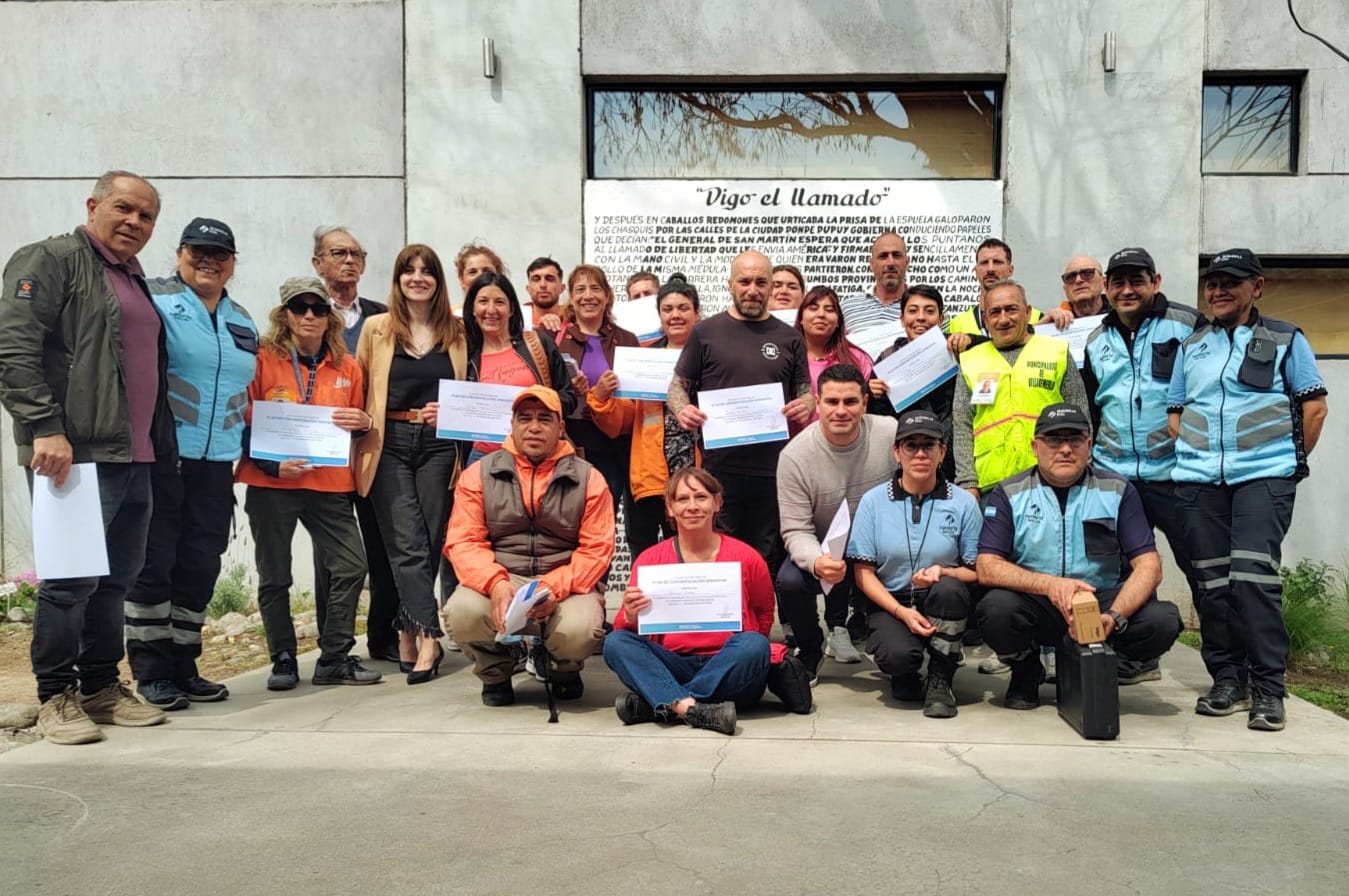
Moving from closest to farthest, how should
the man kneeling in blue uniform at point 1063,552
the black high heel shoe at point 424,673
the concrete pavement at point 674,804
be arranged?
the concrete pavement at point 674,804
the man kneeling in blue uniform at point 1063,552
the black high heel shoe at point 424,673

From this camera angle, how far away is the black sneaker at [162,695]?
5.01 meters

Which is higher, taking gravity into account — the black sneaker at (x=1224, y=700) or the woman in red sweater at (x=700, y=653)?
the woman in red sweater at (x=700, y=653)

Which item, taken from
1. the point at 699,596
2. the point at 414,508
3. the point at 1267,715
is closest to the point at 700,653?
the point at 699,596

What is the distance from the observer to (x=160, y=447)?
4906 millimetres

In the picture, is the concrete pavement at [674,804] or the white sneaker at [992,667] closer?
the concrete pavement at [674,804]

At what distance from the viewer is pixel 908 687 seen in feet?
16.9

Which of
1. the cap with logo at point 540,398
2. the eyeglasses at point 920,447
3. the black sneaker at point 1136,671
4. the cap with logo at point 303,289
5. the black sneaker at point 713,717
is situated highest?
the cap with logo at point 303,289

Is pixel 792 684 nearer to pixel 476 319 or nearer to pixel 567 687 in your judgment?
pixel 567 687

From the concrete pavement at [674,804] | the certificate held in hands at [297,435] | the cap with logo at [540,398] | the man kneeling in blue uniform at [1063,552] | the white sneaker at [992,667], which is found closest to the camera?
the concrete pavement at [674,804]

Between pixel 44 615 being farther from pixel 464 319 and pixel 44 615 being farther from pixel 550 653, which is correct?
pixel 464 319

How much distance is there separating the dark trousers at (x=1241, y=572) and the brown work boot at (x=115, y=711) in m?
4.63

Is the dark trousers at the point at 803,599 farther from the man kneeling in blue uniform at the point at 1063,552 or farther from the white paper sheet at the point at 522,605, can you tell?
the white paper sheet at the point at 522,605

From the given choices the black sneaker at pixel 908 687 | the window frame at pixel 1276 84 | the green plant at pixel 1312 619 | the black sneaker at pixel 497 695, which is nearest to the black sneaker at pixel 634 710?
the black sneaker at pixel 497 695

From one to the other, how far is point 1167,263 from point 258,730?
6727mm
